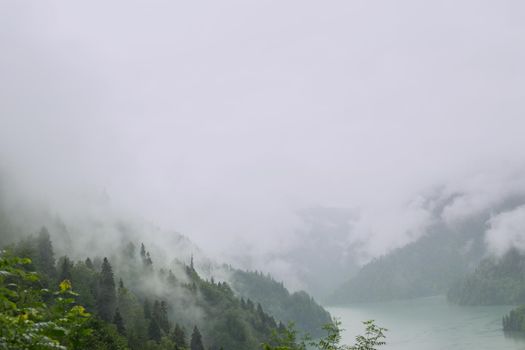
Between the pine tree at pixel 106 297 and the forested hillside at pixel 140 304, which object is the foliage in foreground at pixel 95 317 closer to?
the pine tree at pixel 106 297

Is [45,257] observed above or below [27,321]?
above

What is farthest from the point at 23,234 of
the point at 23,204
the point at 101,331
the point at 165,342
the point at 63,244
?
the point at 101,331

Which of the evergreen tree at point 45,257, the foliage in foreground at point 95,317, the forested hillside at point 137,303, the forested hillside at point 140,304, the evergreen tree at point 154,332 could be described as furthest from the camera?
the evergreen tree at point 45,257

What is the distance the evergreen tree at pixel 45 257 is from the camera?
13050 centimetres

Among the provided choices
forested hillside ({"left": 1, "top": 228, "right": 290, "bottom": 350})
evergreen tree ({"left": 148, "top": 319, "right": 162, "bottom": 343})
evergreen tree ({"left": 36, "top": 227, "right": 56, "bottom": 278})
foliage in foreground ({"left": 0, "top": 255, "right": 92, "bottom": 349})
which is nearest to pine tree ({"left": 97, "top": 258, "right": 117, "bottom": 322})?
forested hillside ({"left": 1, "top": 228, "right": 290, "bottom": 350})

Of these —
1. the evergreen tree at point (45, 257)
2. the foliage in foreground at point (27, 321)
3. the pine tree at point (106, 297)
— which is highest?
the evergreen tree at point (45, 257)

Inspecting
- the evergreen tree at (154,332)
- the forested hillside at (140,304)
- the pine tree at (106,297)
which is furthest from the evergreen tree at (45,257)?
the evergreen tree at (154,332)

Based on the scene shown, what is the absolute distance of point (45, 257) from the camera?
134750mm

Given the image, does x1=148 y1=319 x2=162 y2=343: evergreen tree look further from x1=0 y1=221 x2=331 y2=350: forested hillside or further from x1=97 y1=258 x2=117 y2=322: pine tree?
x1=97 y1=258 x2=117 y2=322: pine tree

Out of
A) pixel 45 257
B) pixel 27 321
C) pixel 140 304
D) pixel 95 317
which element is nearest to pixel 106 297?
pixel 45 257

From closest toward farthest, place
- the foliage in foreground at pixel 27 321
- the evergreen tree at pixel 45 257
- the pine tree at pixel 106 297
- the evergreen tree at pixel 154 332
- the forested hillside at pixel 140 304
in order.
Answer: the foliage in foreground at pixel 27 321 → the forested hillside at pixel 140 304 → the evergreen tree at pixel 154 332 → the pine tree at pixel 106 297 → the evergreen tree at pixel 45 257

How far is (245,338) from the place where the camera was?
183m

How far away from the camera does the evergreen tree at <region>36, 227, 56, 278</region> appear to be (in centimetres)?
13050

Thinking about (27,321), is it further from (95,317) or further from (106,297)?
(106,297)
